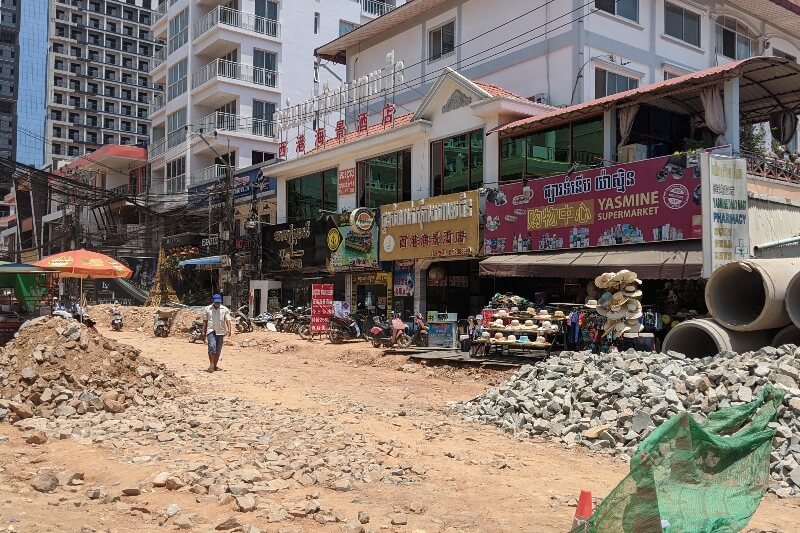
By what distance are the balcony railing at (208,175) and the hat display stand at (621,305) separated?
90.5 feet

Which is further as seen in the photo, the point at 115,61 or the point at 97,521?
the point at 115,61

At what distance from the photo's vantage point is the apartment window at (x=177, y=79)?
4319cm

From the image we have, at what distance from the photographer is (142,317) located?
3066 cm

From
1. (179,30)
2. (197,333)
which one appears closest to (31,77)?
(179,30)

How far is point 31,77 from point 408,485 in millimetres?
114272

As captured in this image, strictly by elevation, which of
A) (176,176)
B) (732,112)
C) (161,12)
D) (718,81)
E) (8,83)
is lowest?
(732,112)

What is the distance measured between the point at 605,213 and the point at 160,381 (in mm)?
10976

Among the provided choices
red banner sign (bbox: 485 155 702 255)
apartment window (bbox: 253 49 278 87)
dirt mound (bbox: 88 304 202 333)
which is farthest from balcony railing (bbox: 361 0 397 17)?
red banner sign (bbox: 485 155 702 255)

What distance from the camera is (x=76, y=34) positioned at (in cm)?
9331

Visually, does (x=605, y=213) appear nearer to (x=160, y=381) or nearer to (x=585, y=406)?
(x=585, y=406)

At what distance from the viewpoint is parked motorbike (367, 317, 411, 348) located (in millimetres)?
20062

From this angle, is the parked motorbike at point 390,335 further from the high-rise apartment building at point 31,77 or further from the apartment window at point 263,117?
the high-rise apartment building at point 31,77

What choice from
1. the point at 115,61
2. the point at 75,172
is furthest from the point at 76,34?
the point at 75,172

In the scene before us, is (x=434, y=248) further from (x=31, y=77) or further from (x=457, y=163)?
(x=31, y=77)
